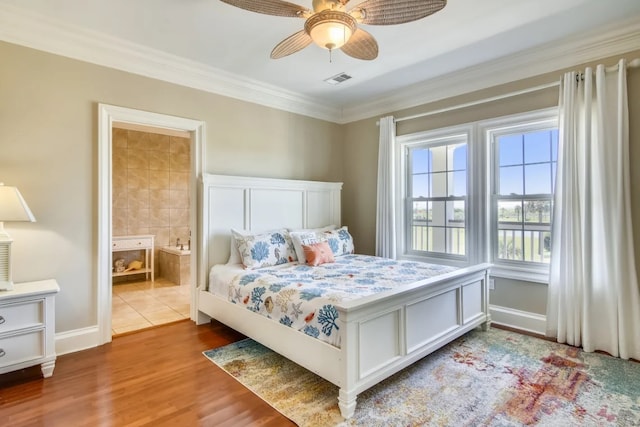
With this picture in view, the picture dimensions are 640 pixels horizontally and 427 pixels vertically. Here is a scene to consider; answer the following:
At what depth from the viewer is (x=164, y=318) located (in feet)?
11.9

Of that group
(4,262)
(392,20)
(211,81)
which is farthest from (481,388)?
(211,81)

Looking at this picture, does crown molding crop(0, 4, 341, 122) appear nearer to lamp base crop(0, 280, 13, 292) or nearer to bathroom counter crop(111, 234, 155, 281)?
lamp base crop(0, 280, 13, 292)

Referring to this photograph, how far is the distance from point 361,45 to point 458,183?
7.29ft

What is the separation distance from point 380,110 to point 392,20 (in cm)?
256

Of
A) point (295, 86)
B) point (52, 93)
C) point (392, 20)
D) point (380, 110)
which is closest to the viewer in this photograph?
point (392, 20)

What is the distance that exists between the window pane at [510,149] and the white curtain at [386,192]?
4.02 ft

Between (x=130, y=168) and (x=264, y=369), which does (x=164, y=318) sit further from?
(x=130, y=168)

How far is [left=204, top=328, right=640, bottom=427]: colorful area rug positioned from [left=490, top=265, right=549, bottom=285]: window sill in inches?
23.5

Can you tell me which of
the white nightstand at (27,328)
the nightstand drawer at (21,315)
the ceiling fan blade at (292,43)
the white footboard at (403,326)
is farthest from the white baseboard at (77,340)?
the ceiling fan blade at (292,43)

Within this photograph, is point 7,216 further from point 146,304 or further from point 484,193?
point 484,193

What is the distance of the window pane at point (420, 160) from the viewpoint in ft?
13.8

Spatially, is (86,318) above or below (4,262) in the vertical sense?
below

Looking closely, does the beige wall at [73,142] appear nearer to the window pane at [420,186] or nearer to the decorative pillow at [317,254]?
the window pane at [420,186]

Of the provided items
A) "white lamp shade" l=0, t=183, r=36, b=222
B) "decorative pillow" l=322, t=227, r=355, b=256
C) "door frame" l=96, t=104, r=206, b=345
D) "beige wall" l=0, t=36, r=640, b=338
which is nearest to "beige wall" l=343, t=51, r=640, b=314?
"beige wall" l=0, t=36, r=640, b=338
